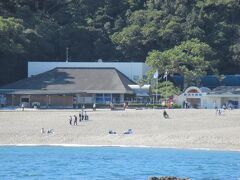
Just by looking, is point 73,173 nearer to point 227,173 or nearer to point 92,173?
point 92,173

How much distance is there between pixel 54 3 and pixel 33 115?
34290 mm

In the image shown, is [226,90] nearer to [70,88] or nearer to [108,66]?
[108,66]

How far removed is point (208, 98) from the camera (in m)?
73.1

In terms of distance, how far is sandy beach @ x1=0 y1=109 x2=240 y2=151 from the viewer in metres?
47.0

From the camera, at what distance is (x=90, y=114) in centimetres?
5772

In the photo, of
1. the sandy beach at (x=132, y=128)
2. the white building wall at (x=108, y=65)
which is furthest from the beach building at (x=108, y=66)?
the sandy beach at (x=132, y=128)

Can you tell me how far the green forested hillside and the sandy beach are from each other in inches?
864

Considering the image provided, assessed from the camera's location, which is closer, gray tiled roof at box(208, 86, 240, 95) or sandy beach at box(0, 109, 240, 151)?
sandy beach at box(0, 109, 240, 151)

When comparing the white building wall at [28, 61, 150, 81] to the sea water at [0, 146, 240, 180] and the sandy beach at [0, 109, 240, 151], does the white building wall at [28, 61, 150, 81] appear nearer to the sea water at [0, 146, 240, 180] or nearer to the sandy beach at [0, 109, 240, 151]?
the sandy beach at [0, 109, 240, 151]

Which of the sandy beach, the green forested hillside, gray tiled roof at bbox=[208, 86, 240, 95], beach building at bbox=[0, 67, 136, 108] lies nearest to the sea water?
the sandy beach

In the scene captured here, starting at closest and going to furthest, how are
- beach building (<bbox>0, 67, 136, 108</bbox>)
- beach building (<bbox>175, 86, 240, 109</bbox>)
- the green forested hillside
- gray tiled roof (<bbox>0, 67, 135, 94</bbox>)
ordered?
beach building (<bbox>0, 67, 136, 108</bbox>) < beach building (<bbox>175, 86, 240, 109</bbox>) < gray tiled roof (<bbox>0, 67, 135, 94</bbox>) < the green forested hillside

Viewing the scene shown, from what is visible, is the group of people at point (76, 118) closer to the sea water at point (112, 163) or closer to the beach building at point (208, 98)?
the sea water at point (112, 163)

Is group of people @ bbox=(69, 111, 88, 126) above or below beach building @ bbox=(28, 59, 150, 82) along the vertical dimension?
→ below

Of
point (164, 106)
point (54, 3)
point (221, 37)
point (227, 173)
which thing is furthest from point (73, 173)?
point (54, 3)
